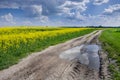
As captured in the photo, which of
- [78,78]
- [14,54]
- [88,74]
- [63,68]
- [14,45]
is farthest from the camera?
[14,45]

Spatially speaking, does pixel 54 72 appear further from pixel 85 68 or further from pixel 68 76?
pixel 85 68

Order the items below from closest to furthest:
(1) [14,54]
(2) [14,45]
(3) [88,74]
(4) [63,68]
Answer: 1. (3) [88,74]
2. (4) [63,68]
3. (1) [14,54]
4. (2) [14,45]

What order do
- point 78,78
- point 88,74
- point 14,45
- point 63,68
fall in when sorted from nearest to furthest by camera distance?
point 78,78 → point 88,74 → point 63,68 → point 14,45

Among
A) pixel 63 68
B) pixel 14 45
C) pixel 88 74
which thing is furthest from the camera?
pixel 14 45

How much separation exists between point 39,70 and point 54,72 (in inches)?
36.4

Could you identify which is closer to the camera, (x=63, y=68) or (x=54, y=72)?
(x=54, y=72)

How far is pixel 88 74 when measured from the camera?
39.6 feet

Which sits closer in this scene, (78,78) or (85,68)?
(78,78)

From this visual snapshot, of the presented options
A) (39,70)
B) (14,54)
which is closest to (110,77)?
(39,70)

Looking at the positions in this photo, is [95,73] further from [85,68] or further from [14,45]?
[14,45]

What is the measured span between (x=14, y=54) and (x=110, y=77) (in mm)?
9717

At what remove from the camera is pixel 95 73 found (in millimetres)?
12273

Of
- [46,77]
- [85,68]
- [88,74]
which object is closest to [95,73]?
[88,74]

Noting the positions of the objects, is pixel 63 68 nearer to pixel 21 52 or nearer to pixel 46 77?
pixel 46 77
